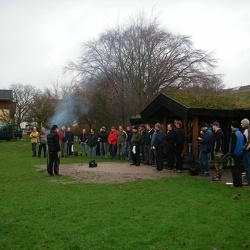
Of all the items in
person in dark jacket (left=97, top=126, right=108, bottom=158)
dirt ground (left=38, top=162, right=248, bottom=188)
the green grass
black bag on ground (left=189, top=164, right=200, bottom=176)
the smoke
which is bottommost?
the green grass

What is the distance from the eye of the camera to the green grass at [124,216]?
5738mm

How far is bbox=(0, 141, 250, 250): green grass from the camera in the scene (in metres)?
5.74

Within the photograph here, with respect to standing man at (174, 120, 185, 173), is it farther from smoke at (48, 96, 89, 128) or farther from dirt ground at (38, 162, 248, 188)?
smoke at (48, 96, 89, 128)

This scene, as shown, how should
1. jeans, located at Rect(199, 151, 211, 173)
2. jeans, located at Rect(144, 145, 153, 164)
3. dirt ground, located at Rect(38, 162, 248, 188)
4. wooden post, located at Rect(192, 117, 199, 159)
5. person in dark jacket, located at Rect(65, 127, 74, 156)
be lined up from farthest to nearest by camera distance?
person in dark jacket, located at Rect(65, 127, 74, 156)
jeans, located at Rect(144, 145, 153, 164)
wooden post, located at Rect(192, 117, 199, 159)
jeans, located at Rect(199, 151, 211, 173)
dirt ground, located at Rect(38, 162, 248, 188)

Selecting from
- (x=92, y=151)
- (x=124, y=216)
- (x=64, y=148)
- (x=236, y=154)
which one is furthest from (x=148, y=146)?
(x=124, y=216)

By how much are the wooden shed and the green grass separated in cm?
369

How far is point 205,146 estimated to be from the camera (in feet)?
41.5

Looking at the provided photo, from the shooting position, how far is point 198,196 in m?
8.93

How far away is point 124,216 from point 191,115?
24.8 feet

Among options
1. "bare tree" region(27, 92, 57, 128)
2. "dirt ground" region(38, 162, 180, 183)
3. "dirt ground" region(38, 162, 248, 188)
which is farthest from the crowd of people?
"bare tree" region(27, 92, 57, 128)

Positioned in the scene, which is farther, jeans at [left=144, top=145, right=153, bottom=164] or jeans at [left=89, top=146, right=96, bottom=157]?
jeans at [left=89, top=146, right=96, bottom=157]

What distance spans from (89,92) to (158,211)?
26.9 m

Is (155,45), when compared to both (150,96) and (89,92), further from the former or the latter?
(89,92)

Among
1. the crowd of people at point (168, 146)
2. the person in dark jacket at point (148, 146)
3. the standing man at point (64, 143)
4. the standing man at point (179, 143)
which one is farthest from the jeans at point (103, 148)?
the standing man at point (179, 143)
